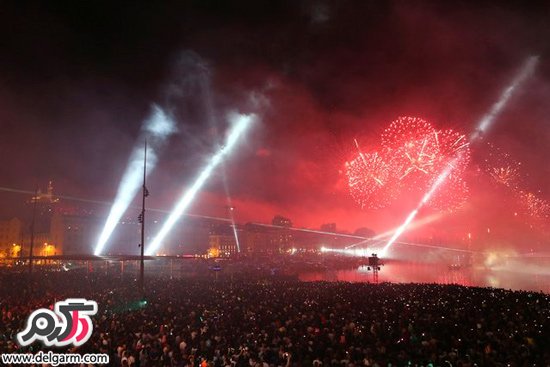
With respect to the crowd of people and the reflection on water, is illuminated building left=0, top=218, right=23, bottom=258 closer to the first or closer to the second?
the reflection on water

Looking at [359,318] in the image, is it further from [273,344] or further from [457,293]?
[457,293]

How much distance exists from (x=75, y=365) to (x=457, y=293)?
818 inches

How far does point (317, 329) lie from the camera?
14.1 metres

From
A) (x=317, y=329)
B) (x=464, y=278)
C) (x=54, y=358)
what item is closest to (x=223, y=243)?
(x=464, y=278)

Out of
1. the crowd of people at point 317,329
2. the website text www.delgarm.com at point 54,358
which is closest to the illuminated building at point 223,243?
the crowd of people at point 317,329

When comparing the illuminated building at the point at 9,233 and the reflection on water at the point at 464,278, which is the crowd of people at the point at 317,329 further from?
the illuminated building at the point at 9,233

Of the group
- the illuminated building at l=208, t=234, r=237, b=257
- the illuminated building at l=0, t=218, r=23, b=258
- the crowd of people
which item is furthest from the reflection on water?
the illuminated building at l=0, t=218, r=23, b=258

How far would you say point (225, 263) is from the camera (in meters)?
62.7

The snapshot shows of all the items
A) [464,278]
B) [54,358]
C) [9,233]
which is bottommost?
[464,278]

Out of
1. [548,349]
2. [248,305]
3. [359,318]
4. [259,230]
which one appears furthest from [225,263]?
[259,230]

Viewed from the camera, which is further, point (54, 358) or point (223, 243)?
point (223, 243)

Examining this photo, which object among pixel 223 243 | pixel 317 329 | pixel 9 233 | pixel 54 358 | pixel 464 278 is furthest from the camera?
pixel 223 243

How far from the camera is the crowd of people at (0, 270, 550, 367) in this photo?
37.5 ft

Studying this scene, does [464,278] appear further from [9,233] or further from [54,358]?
[9,233]
